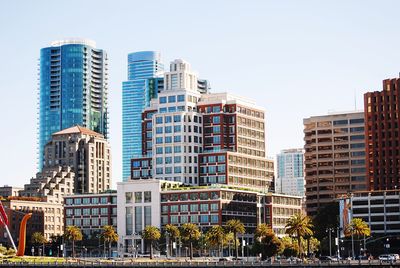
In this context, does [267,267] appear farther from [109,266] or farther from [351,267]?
[109,266]

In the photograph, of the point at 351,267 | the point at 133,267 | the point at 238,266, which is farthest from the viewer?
the point at 133,267

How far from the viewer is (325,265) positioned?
18025 centimetres

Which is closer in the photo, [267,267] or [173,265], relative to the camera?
[267,267]

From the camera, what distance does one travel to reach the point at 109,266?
19988 cm

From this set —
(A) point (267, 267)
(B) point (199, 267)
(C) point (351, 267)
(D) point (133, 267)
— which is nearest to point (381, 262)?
(C) point (351, 267)

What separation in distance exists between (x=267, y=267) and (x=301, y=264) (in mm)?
7414

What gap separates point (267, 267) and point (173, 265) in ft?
78.1

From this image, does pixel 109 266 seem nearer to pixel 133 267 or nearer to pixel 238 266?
pixel 133 267

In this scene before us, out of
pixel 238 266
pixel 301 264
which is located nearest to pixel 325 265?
pixel 301 264

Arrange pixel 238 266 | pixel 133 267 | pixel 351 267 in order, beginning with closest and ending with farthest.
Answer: pixel 351 267 → pixel 238 266 → pixel 133 267

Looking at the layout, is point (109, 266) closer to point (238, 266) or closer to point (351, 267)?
point (238, 266)

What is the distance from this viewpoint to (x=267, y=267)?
186 meters

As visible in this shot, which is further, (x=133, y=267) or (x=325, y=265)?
(x=133, y=267)

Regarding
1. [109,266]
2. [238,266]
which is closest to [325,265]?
[238,266]
